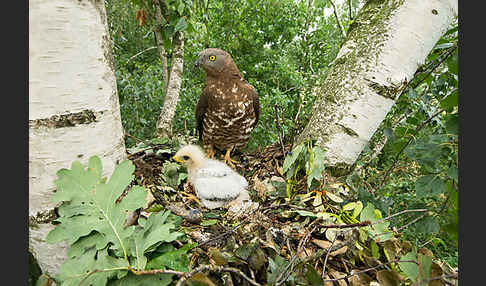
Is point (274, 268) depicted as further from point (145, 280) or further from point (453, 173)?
point (453, 173)

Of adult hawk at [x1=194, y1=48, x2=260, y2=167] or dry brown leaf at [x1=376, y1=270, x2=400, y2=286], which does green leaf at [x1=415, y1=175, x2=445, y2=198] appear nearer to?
dry brown leaf at [x1=376, y1=270, x2=400, y2=286]

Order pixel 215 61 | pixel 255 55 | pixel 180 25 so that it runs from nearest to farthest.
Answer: pixel 180 25 → pixel 215 61 → pixel 255 55

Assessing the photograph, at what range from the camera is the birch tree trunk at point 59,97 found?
58cm

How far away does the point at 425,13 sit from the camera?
964 mm

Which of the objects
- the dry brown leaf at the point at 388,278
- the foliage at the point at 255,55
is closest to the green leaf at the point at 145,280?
the dry brown leaf at the point at 388,278

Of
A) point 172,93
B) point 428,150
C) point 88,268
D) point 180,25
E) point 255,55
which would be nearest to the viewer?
point 88,268

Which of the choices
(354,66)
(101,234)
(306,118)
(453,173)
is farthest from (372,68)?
(101,234)

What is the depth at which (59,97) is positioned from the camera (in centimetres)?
59

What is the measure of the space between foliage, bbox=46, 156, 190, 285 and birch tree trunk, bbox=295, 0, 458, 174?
75 centimetres

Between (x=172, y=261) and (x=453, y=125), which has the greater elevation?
(x=453, y=125)

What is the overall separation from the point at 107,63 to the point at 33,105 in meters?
0.18

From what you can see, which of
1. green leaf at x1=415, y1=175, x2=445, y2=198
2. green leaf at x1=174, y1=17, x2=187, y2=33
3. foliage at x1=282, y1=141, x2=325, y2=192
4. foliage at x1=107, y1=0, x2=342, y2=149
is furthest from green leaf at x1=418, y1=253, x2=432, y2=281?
foliage at x1=107, y1=0, x2=342, y2=149

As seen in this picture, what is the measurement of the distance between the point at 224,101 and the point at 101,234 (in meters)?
1.40

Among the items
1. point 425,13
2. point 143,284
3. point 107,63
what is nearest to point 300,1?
point 425,13
